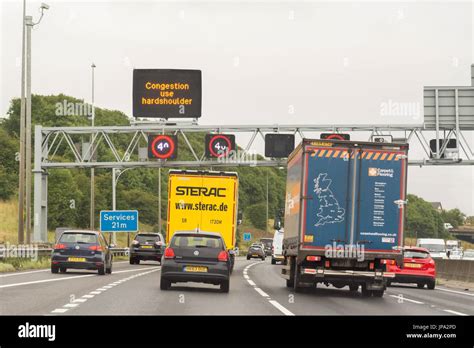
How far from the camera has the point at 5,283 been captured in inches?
981

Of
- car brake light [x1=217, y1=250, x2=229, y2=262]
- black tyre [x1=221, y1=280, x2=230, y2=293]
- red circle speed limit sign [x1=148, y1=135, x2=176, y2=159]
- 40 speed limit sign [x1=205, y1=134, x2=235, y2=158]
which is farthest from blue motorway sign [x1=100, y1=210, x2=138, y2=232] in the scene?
car brake light [x1=217, y1=250, x2=229, y2=262]

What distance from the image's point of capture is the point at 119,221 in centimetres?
5831

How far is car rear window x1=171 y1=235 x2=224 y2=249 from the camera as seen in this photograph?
23.0 m

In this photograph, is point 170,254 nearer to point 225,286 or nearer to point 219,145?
point 225,286

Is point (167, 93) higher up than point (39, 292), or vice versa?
point (167, 93)

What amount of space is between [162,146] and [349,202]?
24.7 m

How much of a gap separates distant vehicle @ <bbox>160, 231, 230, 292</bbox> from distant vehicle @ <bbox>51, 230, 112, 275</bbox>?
341 inches

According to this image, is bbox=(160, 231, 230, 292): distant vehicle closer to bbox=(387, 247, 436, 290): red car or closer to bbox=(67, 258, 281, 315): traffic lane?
bbox=(67, 258, 281, 315): traffic lane

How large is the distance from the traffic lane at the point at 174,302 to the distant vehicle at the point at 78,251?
259 inches

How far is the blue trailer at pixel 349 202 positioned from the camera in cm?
2225

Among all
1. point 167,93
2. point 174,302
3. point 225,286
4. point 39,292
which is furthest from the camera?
point 167,93

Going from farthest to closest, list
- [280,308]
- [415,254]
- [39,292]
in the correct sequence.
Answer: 1. [415,254]
2. [39,292]
3. [280,308]

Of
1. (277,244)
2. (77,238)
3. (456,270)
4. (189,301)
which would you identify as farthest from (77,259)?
(277,244)
